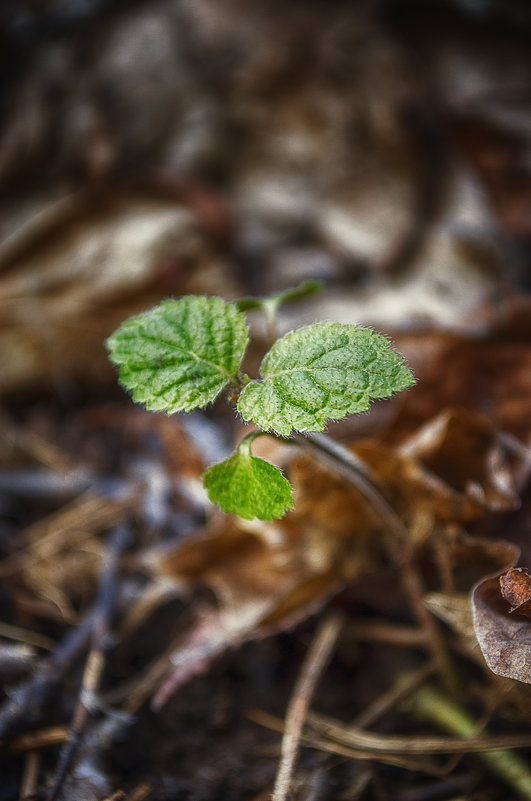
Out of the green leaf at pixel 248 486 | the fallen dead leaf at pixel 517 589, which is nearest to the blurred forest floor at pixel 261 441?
the fallen dead leaf at pixel 517 589

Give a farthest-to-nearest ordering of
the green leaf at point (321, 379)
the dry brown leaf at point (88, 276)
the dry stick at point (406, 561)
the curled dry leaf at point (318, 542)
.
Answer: the dry brown leaf at point (88, 276)
the curled dry leaf at point (318, 542)
the dry stick at point (406, 561)
the green leaf at point (321, 379)

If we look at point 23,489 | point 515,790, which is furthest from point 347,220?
point 515,790

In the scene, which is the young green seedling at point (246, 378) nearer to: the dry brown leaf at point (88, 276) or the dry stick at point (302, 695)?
the dry stick at point (302, 695)

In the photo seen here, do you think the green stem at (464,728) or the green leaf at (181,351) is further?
the green stem at (464,728)

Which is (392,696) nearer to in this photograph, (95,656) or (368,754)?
(368,754)

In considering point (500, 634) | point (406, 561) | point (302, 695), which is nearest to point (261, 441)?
point (406, 561)

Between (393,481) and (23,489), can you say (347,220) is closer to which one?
(393,481)
